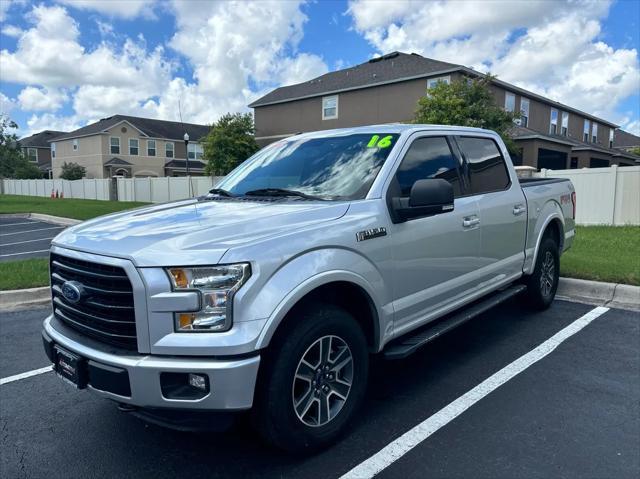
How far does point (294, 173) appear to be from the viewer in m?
3.91

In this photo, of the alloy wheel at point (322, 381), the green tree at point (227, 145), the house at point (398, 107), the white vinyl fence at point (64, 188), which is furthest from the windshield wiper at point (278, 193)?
the white vinyl fence at point (64, 188)

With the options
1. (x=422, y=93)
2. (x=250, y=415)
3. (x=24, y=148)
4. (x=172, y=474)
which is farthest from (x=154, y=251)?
(x=24, y=148)

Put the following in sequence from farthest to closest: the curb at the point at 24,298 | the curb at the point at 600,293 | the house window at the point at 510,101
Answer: the house window at the point at 510,101 < the curb at the point at 24,298 < the curb at the point at 600,293

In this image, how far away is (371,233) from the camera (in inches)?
126

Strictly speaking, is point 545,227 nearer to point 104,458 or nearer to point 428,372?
point 428,372

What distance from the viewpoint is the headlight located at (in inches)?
97.2

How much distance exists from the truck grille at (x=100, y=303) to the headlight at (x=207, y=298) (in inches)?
10.7

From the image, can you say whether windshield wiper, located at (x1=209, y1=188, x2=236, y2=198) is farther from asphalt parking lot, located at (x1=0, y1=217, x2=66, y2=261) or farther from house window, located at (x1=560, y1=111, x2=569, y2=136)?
house window, located at (x1=560, y1=111, x2=569, y2=136)

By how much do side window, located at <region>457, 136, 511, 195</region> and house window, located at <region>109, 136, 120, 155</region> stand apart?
47453 millimetres

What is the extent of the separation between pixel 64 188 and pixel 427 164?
45103 mm

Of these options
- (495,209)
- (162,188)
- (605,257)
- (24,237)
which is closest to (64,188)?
(162,188)

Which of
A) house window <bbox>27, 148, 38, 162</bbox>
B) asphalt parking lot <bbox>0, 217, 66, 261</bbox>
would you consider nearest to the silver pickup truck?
asphalt parking lot <bbox>0, 217, 66, 261</bbox>

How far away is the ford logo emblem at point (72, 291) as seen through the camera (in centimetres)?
280

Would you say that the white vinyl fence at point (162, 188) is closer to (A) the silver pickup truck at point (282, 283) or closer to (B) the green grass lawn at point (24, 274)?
(B) the green grass lawn at point (24, 274)
